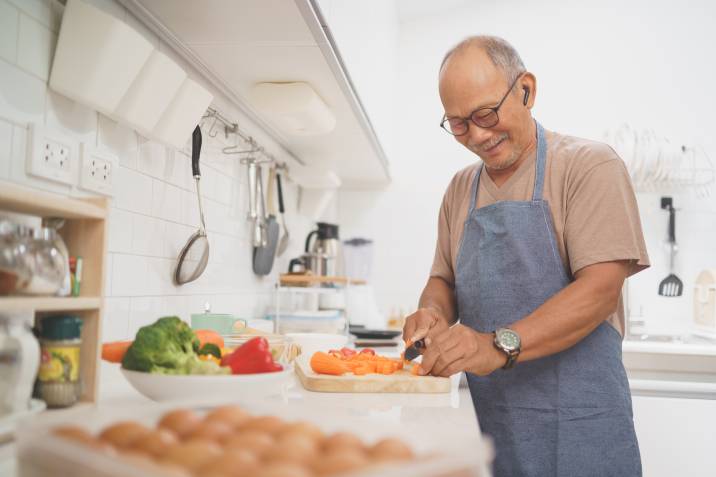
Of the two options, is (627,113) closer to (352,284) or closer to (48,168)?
(352,284)

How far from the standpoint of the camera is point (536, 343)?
132cm

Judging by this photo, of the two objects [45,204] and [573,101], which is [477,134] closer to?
[45,204]

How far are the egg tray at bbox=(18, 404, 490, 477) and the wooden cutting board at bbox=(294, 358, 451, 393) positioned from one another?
822mm

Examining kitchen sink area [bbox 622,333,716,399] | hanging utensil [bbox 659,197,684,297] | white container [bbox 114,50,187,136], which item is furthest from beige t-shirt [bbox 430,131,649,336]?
hanging utensil [bbox 659,197,684,297]

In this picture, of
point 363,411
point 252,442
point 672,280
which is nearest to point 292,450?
point 252,442

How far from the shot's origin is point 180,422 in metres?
0.57

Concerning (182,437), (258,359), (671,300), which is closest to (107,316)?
(258,359)

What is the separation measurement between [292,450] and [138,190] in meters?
1.14

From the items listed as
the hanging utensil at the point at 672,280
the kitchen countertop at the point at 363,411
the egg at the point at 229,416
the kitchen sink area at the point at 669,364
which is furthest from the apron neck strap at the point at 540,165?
the hanging utensil at the point at 672,280

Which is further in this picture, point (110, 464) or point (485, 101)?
point (485, 101)

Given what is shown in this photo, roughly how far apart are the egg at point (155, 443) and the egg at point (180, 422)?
25 mm

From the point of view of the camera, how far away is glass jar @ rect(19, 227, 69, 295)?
82 centimetres

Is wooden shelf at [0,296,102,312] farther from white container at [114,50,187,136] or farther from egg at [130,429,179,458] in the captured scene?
white container at [114,50,187,136]

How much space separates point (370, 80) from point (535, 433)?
1.55 meters
